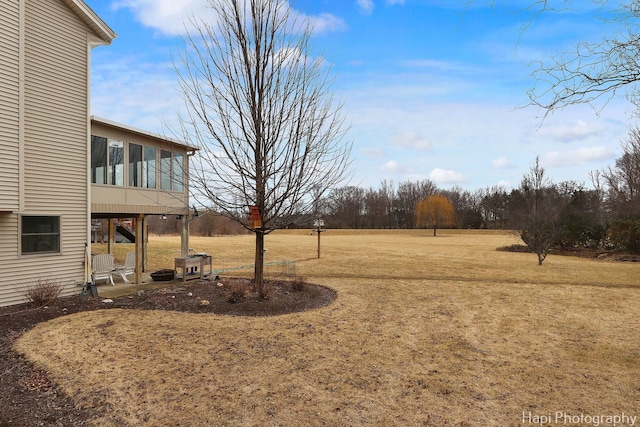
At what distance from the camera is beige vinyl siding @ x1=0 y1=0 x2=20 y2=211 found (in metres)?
7.50

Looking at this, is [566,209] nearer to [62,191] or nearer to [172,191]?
[172,191]

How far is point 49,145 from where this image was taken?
8594 millimetres

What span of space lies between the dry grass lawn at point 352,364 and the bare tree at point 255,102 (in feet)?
10.2

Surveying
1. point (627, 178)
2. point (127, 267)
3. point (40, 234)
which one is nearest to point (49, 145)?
point (40, 234)

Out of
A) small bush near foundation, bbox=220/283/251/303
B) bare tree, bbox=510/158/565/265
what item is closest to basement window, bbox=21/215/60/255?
small bush near foundation, bbox=220/283/251/303

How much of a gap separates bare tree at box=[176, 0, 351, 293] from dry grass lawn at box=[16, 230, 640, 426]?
10.2ft

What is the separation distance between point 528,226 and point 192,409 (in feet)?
67.8

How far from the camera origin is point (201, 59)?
8.43 meters

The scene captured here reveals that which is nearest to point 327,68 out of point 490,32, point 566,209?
point 490,32

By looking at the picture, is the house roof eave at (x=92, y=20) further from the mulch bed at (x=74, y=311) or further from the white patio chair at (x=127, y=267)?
the mulch bed at (x=74, y=311)

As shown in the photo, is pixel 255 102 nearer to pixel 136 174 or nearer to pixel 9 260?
pixel 136 174

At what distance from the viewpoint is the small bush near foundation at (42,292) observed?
25.5 feet

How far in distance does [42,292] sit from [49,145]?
11.1 feet

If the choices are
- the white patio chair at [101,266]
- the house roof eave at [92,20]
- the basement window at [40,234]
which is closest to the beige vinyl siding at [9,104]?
the basement window at [40,234]
